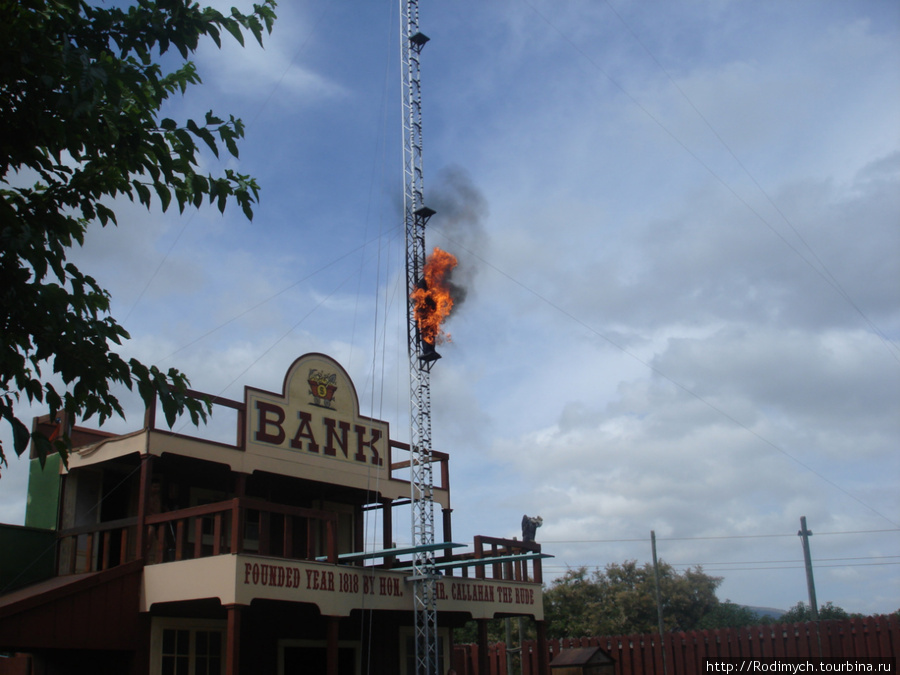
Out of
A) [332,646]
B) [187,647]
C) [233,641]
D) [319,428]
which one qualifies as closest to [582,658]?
[332,646]

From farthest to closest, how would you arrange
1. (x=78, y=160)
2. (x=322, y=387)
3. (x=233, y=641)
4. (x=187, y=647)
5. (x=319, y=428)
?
(x=322, y=387)
(x=319, y=428)
(x=187, y=647)
(x=233, y=641)
(x=78, y=160)

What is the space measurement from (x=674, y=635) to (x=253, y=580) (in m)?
13.7

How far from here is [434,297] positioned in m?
24.2

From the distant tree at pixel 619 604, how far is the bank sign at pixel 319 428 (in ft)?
110

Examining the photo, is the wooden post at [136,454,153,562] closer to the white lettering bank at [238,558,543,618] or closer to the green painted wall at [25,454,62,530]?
the white lettering bank at [238,558,543,618]

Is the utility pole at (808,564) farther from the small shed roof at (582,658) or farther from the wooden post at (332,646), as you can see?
the wooden post at (332,646)

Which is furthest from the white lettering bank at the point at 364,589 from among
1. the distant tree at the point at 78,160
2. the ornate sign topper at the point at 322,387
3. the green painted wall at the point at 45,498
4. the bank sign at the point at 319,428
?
Answer: the distant tree at the point at 78,160

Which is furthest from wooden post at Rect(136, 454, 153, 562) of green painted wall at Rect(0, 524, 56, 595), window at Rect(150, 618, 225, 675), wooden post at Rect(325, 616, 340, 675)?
wooden post at Rect(325, 616, 340, 675)

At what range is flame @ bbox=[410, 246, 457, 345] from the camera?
23.3 meters

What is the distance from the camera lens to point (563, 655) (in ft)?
64.7

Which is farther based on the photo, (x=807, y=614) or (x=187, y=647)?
(x=807, y=614)

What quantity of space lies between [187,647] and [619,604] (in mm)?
40369

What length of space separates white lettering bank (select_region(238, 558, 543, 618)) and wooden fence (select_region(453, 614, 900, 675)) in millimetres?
1857

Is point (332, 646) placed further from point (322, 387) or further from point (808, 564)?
point (808, 564)
